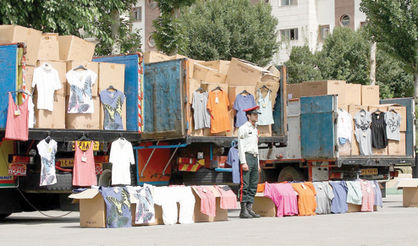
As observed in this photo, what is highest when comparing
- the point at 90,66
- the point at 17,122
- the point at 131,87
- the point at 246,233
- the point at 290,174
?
the point at 90,66

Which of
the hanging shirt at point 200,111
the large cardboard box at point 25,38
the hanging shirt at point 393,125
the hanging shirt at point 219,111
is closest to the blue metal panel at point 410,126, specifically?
the hanging shirt at point 393,125

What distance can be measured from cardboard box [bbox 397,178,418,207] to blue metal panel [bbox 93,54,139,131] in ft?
18.8

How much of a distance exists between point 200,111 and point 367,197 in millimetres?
3482

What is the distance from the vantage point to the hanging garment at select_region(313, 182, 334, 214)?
14.9m

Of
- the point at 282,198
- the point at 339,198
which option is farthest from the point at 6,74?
the point at 339,198

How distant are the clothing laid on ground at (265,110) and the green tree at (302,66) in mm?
33520

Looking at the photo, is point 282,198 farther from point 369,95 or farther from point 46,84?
point 369,95

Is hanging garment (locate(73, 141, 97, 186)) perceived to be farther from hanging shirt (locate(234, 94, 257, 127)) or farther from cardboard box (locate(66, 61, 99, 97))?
hanging shirt (locate(234, 94, 257, 127))

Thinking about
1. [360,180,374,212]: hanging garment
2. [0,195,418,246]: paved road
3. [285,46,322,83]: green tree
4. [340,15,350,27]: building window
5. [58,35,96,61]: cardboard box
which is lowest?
[0,195,418,246]: paved road

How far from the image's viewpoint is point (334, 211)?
15.1m

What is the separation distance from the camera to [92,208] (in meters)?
12.1

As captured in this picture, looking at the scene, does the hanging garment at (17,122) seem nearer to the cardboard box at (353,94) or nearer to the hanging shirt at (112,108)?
the hanging shirt at (112,108)

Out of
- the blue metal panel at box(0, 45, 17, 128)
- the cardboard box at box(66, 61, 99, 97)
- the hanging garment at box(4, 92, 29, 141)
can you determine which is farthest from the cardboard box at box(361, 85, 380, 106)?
the blue metal panel at box(0, 45, 17, 128)

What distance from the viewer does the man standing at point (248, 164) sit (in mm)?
13703
